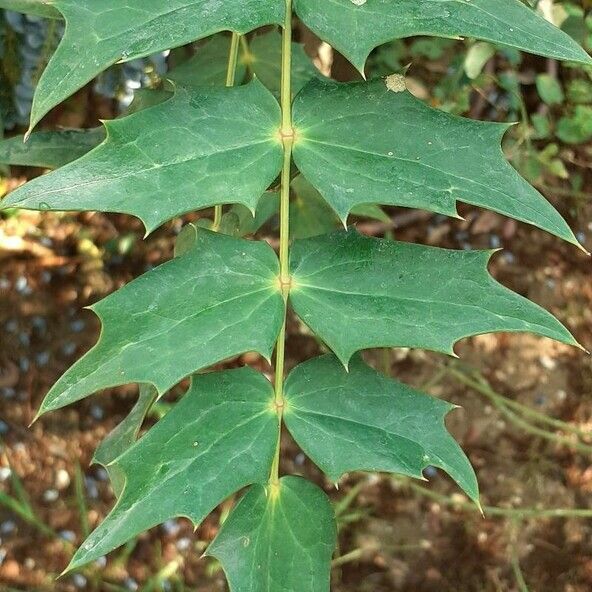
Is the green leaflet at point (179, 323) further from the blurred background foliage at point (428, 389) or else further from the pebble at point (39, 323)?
the pebble at point (39, 323)

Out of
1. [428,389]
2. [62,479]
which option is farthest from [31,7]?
[428,389]

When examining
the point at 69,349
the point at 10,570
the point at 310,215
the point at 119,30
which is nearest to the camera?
the point at 119,30

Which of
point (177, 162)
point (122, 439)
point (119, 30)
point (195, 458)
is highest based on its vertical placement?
point (119, 30)

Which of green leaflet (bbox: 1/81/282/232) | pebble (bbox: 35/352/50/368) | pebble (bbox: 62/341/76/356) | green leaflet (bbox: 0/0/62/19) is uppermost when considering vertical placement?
green leaflet (bbox: 0/0/62/19)

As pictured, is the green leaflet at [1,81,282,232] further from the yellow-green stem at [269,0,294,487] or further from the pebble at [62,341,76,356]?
the pebble at [62,341,76,356]

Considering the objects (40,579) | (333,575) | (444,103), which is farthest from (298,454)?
(444,103)

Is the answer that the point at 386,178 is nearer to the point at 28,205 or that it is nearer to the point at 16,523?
the point at 28,205

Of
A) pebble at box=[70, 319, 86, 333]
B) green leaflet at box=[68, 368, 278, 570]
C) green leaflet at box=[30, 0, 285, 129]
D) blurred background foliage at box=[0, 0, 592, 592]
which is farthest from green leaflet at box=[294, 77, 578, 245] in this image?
pebble at box=[70, 319, 86, 333]

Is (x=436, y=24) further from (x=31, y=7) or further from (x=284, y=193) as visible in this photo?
(x=31, y=7)
